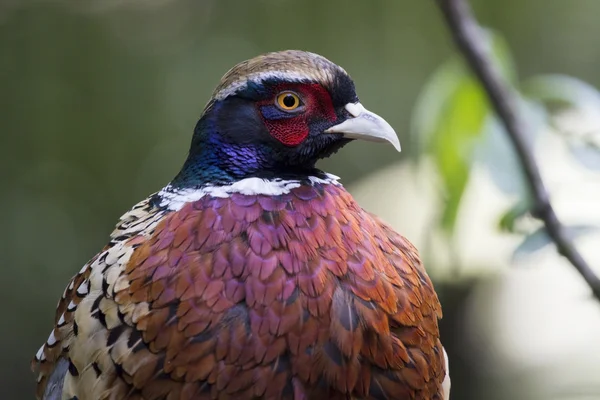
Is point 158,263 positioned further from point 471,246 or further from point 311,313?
point 471,246

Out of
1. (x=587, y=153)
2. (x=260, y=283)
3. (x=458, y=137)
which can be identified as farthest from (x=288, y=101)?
(x=587, y=153)

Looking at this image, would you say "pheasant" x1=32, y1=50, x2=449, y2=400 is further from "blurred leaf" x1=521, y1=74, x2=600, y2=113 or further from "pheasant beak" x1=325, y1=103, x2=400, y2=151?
"blurred leaf" x1=521, y1=74, x2=600, y2=113

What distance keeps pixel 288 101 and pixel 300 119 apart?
0.06m

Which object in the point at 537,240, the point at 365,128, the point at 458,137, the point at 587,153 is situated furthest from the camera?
the point at 365,128

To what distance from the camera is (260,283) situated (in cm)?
174

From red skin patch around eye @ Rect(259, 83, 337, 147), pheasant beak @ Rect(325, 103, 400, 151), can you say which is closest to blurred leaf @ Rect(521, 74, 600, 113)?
pheasant beak @ Rect(325, 103, 400, 151)

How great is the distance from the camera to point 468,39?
2.35 ft

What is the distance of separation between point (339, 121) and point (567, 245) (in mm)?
1147

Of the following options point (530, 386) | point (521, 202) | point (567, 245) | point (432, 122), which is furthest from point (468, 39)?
point (530, 386)

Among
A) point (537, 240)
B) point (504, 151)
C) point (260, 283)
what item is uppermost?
point (504, 151)

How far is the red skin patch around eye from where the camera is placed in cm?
192

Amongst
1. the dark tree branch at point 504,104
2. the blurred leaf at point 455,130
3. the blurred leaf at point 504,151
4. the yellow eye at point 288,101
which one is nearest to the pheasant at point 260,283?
the yellow eye at point 288,101

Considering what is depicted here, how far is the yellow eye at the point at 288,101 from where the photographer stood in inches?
75.6

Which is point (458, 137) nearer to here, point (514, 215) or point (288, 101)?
point (514, 215)
